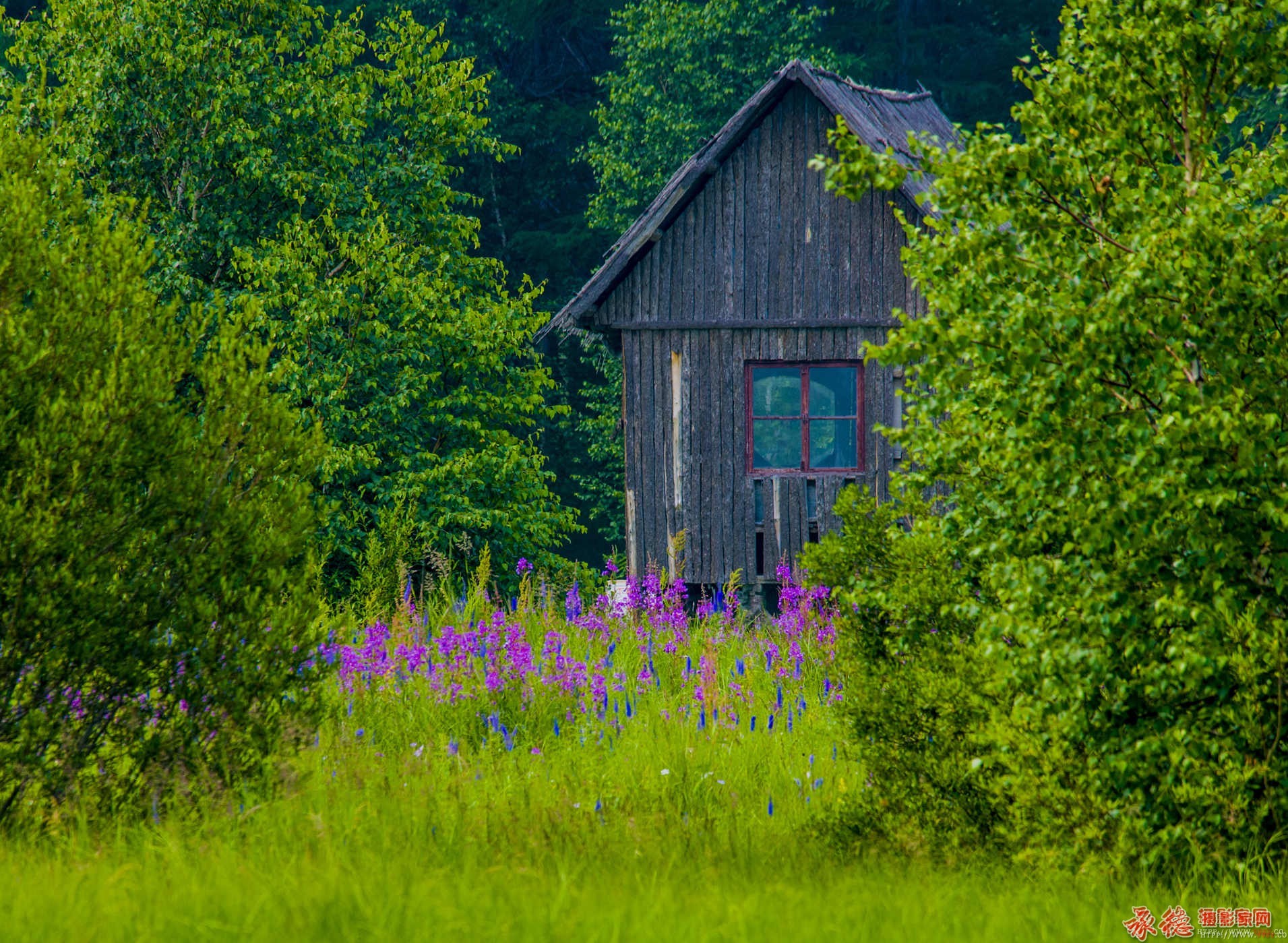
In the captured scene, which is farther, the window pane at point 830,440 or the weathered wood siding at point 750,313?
the window pane at point 830,440

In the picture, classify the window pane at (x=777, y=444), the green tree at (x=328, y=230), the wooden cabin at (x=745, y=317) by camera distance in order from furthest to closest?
the window pane at (x=777, y=444)
the green tree at (x=328, y=230)
the wooden cabin at (x=745, y=317)

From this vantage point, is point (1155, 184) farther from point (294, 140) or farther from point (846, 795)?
point (294, 140)

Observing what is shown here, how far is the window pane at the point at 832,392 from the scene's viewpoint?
82.3 feet

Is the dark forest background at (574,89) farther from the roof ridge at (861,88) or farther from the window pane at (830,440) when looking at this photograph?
the roof ridge at (861,88)

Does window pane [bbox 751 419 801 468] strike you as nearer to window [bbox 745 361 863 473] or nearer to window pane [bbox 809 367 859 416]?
window [bbox 745 361 863 473]

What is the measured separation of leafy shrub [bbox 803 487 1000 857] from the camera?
549 centimetres

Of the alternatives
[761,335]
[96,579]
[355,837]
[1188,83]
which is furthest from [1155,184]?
[761,335]

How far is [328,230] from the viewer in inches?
651

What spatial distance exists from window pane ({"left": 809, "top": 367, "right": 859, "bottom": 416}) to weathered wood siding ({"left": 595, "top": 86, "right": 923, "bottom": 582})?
9.64 metres

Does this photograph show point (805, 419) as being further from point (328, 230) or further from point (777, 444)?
point (777, 444)

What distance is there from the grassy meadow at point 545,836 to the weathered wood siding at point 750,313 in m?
5.99
